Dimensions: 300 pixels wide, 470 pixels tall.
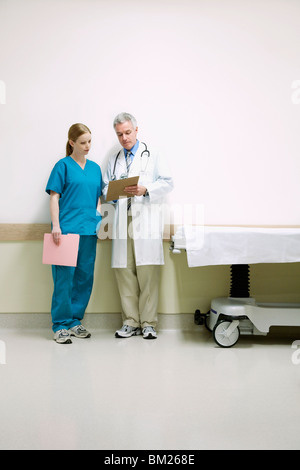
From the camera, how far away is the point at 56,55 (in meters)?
3.14

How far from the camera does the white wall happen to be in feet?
10.3

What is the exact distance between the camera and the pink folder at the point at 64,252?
2.77 metres

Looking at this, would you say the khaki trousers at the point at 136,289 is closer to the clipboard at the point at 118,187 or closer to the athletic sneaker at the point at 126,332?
the athletic sneaker at the point at 126,332

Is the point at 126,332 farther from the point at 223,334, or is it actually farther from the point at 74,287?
the point at 223,334

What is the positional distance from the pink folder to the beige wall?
38 centimetres

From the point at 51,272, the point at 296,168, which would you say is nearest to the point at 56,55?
the point at 51,272

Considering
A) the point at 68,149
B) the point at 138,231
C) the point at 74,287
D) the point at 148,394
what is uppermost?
the point at 68,149

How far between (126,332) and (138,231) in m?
0.65

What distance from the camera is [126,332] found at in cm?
293

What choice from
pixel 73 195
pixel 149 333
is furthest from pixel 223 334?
pixel 73 195

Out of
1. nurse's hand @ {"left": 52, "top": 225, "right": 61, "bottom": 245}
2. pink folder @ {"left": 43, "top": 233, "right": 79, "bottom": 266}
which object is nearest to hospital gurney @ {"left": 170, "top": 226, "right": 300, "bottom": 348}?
pink folder @ {"left": 43, "top": 233, "right": 79, "bottom": 266}

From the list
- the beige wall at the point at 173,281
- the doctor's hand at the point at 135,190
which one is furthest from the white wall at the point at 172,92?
the doctor's hand at the point at 135,190
